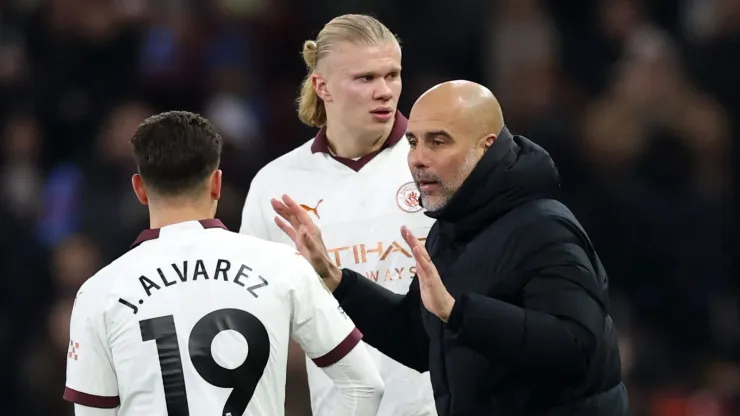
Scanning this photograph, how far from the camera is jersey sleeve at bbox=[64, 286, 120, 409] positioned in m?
4.09

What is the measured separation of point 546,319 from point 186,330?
1099 mm

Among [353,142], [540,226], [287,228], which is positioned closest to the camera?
[540,226]

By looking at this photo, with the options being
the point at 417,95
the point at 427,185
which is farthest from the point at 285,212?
the point at 417,95

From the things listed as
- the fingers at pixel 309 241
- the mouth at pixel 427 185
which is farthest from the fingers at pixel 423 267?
the fingers at pixel 309 241

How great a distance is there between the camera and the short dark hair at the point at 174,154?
4191 mm

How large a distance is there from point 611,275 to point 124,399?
5232mm

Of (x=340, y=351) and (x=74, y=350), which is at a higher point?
(x=74, y=350)

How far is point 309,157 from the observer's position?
5879mm

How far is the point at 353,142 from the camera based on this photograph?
577cm

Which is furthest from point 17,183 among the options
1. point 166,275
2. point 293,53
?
point 166,275

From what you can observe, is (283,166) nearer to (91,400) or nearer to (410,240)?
(410,240)

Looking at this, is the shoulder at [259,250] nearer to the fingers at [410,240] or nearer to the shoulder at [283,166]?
the fingers at [410,240]

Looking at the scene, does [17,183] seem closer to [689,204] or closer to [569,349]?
[689,204]

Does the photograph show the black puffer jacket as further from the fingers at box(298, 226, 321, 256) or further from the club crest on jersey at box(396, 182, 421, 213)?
the club crest on jersey at box(396, 182, 421, 213)
